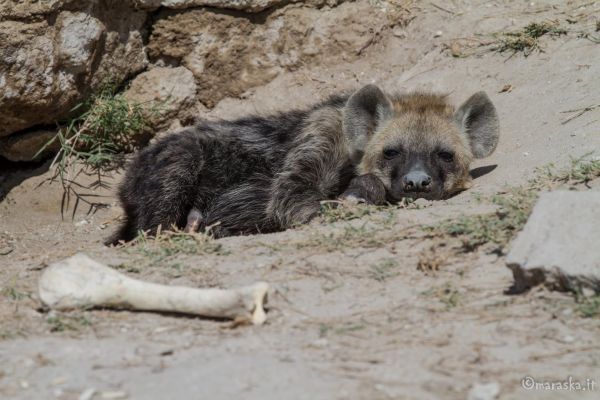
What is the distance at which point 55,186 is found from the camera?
7.34 m

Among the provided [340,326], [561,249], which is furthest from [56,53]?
[561,249]

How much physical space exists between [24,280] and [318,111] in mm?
2760

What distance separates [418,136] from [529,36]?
6.06 ft

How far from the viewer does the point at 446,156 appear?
606cm

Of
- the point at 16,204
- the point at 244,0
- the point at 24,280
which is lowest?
the point at 16,204

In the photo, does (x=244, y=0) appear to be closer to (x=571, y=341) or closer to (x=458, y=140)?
(x=458, y=140)

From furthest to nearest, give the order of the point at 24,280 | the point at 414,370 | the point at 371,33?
1. the point at 371,33
2. the point at 24,280
3. the point at 414,370

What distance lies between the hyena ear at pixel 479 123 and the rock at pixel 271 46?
2.02m

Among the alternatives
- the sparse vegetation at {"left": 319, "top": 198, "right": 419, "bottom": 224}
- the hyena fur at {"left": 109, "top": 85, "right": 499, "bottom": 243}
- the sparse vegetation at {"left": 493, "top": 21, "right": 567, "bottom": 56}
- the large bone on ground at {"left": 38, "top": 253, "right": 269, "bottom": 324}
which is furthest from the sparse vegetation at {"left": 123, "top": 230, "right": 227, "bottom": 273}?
the sparse vegetation at {"left": 493, "top": 21, "right": 567, "bottom": 56}

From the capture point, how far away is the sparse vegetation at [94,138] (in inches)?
282

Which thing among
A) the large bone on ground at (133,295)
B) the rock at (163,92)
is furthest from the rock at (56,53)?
the large bone on ground at (133,295)

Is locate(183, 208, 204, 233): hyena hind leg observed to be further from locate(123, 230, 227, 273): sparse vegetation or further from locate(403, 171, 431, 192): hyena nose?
locate(403, 171, 431, 192): hyena nose

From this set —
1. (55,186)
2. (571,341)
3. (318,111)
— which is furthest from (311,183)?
(571,341)

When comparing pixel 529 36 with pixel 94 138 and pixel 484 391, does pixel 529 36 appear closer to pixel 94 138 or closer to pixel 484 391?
pixel 94 138
